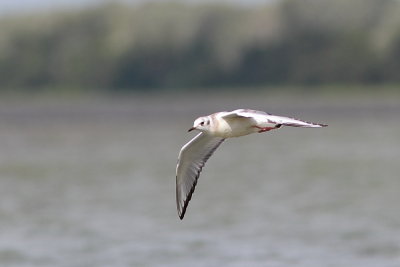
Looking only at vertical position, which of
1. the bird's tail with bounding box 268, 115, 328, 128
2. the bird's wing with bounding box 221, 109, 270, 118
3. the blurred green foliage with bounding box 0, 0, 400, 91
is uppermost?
the bird's tail with bounding box 268, 115, 328, 128

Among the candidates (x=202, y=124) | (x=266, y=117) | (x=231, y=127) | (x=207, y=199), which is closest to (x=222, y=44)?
(x=207, y=199)

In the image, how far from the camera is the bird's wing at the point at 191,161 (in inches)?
514

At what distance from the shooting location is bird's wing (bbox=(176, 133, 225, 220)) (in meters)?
13.1

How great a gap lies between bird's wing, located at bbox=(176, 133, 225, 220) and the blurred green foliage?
5349 cm

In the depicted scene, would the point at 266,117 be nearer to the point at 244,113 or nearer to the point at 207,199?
the point at 244,113

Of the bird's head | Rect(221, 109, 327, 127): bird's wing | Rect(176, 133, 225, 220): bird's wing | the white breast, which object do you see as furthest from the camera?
Rect(176, 133, 225, 220): bird's wing

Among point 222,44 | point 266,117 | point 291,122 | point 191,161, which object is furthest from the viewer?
point 222,44

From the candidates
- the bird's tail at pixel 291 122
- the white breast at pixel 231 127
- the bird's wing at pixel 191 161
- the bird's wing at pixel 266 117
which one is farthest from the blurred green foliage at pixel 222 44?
the bird's tail at pixel 291 122

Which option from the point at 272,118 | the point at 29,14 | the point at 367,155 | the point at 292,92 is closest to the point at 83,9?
the point at 29,14

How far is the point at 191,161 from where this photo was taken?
13.2m

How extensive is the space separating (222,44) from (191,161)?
58520 mm

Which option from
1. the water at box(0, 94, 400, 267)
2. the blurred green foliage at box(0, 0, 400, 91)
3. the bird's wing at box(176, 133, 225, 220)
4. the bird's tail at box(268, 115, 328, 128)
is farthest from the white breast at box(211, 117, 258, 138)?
the blurred green foliage at box(0, 0, 400, 91)

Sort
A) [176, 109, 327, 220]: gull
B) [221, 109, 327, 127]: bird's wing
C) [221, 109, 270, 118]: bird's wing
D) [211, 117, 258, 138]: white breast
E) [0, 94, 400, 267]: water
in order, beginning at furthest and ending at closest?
1. [0, 94, 400, 267]: water
2. [211, 117, 258, 138]: white breast
3. [221, 109, 270, 118]: bird's wing
4. [176, 109, 327, 220]: gull
5. [221, 109, 327, 127]: bird's wing

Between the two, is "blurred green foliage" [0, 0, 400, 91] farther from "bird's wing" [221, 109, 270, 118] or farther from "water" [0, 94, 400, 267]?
"bird's wing" [221, 109, 270, 118]
